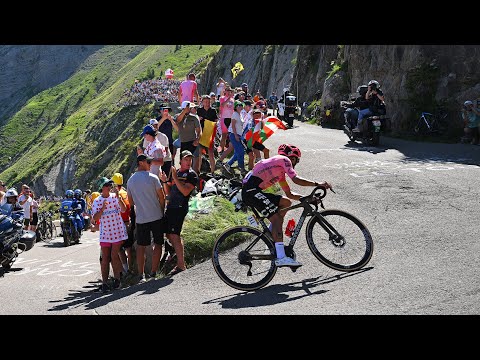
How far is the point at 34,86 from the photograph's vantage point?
200 meters

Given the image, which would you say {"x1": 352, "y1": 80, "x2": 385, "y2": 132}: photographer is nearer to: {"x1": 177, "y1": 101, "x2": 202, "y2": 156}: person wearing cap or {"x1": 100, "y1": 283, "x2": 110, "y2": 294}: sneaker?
{"x1": 177, "y1": 101, "x2": 202, "y2": 156}: person wearing cap

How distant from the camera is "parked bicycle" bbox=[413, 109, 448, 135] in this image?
811 inches

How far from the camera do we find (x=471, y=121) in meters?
18.5

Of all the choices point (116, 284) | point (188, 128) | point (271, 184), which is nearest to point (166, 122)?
point (188, 128)

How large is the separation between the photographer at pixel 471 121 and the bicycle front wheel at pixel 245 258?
12.3 metres

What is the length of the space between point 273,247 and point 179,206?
230cm

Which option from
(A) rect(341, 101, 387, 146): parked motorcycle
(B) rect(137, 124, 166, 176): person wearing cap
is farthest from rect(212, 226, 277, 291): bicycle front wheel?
(A) rect(341, 101, 387, 146): parked motorcycle

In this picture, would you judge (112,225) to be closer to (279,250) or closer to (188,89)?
(279,250)

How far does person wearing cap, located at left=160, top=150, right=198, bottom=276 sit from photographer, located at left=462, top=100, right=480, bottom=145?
11.6m

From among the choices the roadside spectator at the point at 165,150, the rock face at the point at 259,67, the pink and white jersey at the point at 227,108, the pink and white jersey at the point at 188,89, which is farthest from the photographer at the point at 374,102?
the rock face at the point at 259,67
